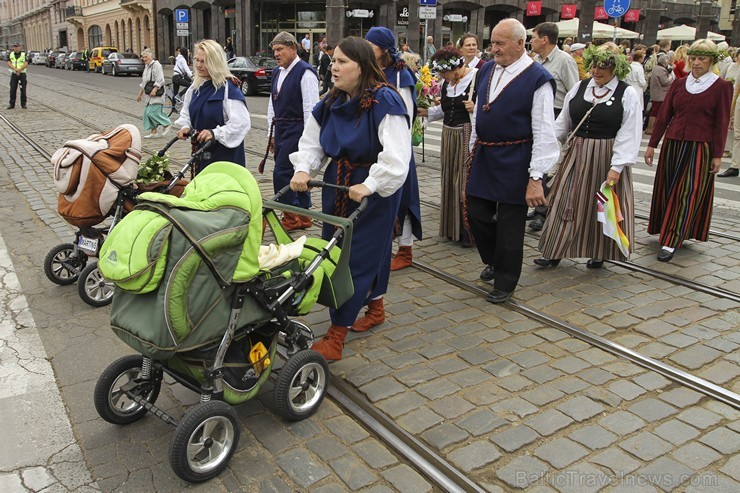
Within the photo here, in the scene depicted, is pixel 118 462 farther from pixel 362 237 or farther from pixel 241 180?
pixel 362 237

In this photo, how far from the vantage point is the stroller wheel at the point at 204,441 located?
9.48 feet

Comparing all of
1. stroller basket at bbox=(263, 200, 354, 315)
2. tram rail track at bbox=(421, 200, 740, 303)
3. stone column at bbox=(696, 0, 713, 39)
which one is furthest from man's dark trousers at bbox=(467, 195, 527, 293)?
stone column at bbox=(696, 0, 713, 39)

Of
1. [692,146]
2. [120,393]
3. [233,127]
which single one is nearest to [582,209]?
[692,146]

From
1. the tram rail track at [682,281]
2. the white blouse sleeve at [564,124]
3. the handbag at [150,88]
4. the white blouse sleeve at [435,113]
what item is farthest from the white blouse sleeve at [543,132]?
the handbag at [150,88]

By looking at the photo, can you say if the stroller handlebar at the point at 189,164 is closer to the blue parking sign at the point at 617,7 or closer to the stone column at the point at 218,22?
the blue parking sign at the point at 617,7

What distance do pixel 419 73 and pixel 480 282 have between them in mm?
3854

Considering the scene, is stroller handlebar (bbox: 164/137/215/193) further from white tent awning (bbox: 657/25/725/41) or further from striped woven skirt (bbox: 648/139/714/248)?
white tent awning (bbox: 657/25/725/41)

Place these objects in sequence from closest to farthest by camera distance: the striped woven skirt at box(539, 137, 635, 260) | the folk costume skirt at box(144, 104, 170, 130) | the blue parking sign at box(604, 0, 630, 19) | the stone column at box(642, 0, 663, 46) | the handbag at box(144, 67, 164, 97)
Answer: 1. the striped woven skirt at box(539, 137, 635, 260)
2. the handbag at box(144, 67, 164, 97)
3. the folk costume skirt at box(144, 104, 170, 130)
4. the blue parking sign at box(604, 0, 630, 19)
5. the stone column at box(642, 0, 663, 46)

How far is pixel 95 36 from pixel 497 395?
3160 inches

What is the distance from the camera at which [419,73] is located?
852 cm

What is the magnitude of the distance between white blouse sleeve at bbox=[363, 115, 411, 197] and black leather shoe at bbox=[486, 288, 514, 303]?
1.69 m

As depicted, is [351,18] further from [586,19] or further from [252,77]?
A: [586,19]

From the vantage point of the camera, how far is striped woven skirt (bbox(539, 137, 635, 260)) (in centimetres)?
576

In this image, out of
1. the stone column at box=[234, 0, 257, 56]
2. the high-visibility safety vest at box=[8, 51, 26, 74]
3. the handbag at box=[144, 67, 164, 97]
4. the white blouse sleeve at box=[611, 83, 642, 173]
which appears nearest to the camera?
the white blouse sleeve at box=[611, 83, 642, 173]
